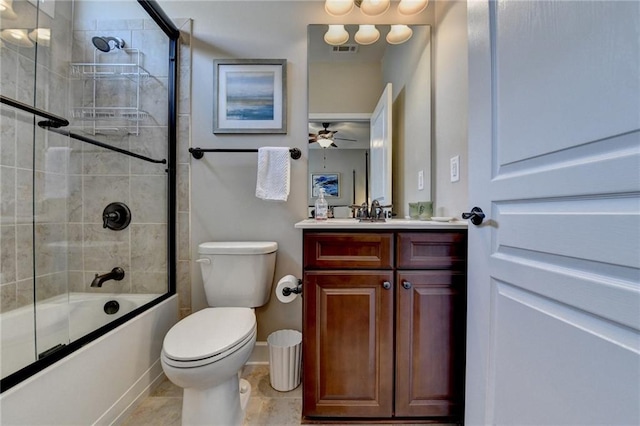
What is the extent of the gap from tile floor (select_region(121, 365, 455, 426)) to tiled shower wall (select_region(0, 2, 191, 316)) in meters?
0.46

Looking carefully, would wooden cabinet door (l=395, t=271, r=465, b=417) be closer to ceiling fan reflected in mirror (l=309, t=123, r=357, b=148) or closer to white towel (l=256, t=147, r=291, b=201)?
white towel (l=256, t=147, r=291, b=201)

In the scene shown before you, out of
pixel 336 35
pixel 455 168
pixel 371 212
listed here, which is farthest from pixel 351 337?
pixel 336 35

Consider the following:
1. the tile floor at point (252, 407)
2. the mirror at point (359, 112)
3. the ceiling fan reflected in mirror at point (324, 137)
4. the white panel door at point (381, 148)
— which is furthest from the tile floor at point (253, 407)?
the ceiling fan reflected in mirror at point (324, 137)

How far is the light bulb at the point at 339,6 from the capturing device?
1.47 m

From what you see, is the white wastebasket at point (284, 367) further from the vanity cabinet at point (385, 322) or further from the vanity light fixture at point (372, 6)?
the vanity light fixture at point (372, 6)

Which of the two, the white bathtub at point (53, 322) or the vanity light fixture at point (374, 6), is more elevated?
the vanity light fixture at point (374, 6)

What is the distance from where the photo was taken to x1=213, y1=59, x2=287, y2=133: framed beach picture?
5.24 ft

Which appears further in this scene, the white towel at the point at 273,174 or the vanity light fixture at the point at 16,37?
the white towel at the point at 273,174

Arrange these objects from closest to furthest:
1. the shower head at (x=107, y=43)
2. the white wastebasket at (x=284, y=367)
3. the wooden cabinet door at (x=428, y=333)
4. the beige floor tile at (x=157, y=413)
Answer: the wooden cabinet door at (x=428, y=333), the beige floor tile at (x=157, y=413), the white wastebasket at (x=284, y=367), the shower head at (x=107, y=43)

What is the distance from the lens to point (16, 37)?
1299 mm

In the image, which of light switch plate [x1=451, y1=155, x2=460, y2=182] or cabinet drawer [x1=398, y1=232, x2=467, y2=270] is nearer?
cabinet drawer [x1=398, y1=232, x2=467, y2=270]

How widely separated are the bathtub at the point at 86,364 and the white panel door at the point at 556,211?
1495 mm

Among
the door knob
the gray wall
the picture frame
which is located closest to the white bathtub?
the picture frame

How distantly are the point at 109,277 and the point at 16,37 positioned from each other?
1374mm
